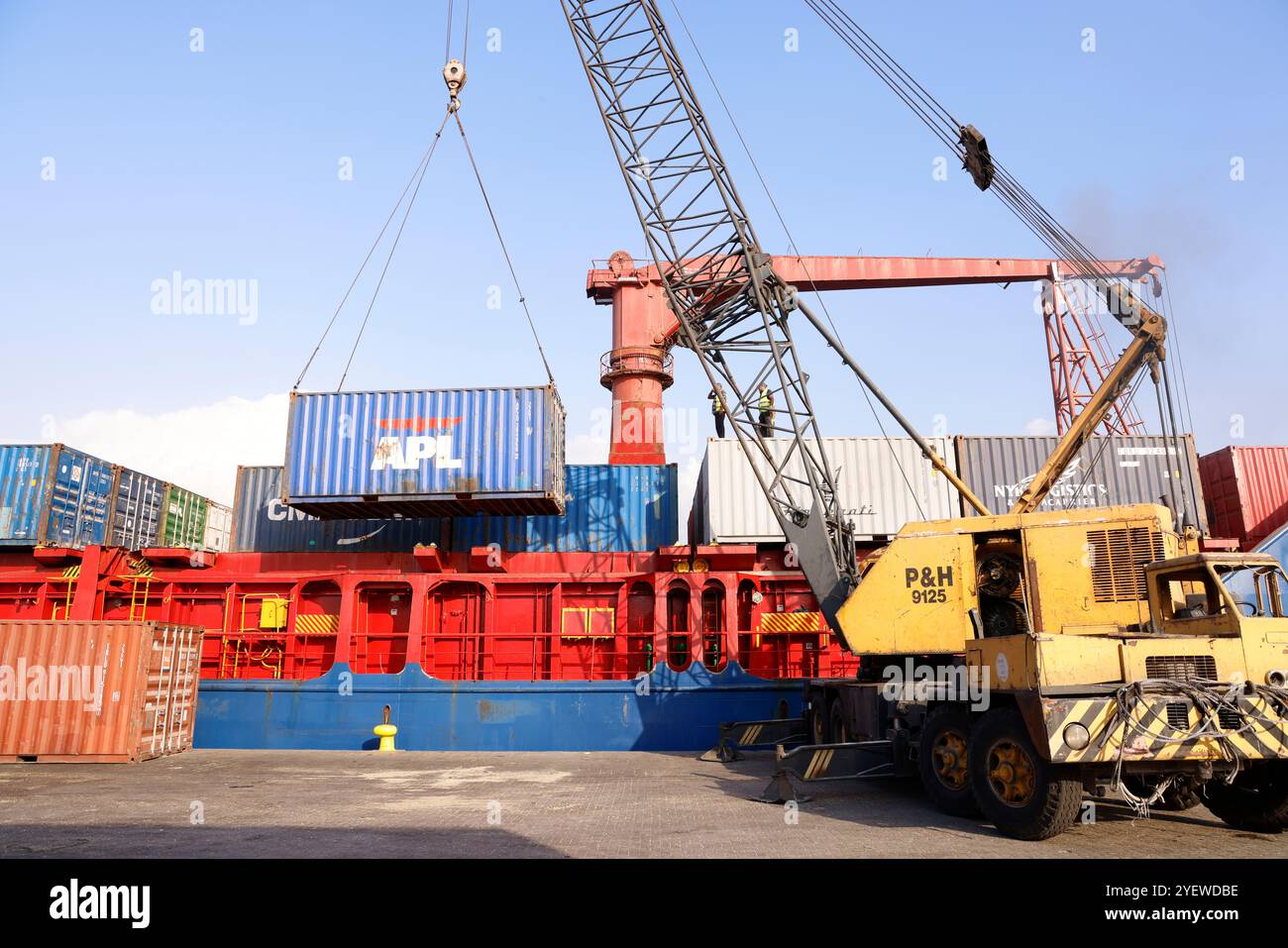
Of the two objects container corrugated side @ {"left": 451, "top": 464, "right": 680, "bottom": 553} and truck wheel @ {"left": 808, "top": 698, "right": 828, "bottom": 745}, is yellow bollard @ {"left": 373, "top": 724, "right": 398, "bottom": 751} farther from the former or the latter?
truck wheel @ {"left": 808, "top": 698, "right": 828, "bottom": 745}

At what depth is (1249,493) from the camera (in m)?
24.8

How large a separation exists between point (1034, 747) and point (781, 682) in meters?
9.75

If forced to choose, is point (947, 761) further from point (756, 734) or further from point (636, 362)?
point (636, 362)

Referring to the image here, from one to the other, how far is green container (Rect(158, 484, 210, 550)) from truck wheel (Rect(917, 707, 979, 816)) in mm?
22313

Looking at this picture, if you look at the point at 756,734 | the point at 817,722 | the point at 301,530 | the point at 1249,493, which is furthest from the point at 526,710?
the point at 1249,493

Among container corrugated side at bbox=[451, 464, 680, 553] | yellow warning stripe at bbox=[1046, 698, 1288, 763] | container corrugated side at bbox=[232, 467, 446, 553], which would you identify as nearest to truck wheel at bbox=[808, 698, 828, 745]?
yellow warning stripe at bbox=[1046, 698, 1288, 763]

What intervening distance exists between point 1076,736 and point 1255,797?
2.88 metres

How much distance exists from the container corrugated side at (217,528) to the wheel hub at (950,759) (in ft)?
78.6

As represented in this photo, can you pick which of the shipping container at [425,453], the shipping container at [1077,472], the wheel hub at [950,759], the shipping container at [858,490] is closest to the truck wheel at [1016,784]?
the wheel hub at [950,759]

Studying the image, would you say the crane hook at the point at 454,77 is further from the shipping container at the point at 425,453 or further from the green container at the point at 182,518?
the green container at the point at 182,518

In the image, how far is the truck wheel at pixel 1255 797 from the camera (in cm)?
846

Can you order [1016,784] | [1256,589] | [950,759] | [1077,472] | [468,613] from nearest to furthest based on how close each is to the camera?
[1016,784] → [1256,589] → [950,759] → [468,613] → [1077,472]
